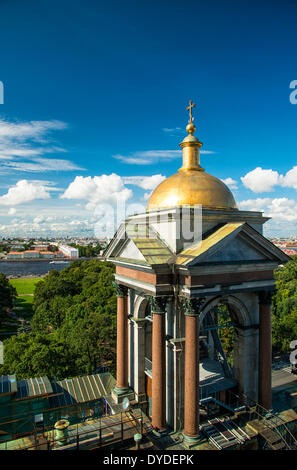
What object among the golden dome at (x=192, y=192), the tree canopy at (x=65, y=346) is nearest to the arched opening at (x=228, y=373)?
the golden dome at (x=192, y=192)

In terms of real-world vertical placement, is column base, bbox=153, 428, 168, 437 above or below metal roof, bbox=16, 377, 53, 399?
above

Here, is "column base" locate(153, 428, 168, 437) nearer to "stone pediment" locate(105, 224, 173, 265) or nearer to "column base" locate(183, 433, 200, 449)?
"column base" locate(183, 433, 200, 449)

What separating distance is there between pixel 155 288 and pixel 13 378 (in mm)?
15576

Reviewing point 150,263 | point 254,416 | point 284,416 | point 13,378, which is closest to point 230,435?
point 254,416

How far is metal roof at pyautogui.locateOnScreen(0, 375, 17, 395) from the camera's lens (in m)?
22.0

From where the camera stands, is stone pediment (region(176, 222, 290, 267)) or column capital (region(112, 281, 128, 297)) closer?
stone pediment (region(176, 222, 290, 267))

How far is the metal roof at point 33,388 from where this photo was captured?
22384 millimetres

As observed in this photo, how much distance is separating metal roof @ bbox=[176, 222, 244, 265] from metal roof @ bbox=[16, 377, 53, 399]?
15.5 meters

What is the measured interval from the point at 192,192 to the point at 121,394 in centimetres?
1454

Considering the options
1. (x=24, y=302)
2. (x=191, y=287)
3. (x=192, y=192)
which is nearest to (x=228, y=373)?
(x=191, y=287)

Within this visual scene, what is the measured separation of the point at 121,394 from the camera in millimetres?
20984

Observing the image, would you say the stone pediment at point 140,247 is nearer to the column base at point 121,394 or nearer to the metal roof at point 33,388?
the column base at point 121,394

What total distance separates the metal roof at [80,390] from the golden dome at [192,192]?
52.5 ft

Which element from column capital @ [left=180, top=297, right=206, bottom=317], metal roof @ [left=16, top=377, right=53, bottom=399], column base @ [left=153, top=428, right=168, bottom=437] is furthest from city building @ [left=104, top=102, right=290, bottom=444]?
metal roof @ [left=16, top=377, right=53, bottom=399]
